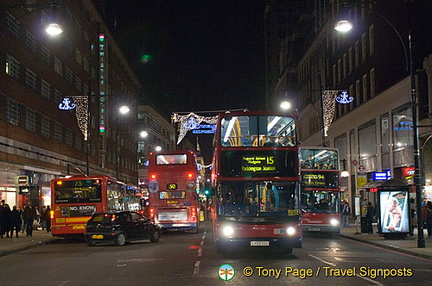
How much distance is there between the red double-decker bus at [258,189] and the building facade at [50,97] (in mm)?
8223

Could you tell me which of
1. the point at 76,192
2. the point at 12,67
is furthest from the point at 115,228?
the point at 12,67

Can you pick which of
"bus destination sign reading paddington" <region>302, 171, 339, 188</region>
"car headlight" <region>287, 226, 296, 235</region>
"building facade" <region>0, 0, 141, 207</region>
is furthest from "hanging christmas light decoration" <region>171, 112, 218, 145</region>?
"car headlight" <region>287, 226, 296, 235</region>

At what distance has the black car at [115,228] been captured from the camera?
24859 millimetres

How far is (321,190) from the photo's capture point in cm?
3084

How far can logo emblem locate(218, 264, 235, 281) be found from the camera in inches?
537

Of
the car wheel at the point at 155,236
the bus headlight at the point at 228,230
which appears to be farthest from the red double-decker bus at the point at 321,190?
the bus headlight at the point at 228,230

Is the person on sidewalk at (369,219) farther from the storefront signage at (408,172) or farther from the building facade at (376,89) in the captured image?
the storefront signage at (408,172)

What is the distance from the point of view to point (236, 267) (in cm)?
1588

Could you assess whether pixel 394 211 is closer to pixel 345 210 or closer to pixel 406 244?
pixel 406 244

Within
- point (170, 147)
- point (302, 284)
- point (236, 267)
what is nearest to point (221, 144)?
point (236, 267)

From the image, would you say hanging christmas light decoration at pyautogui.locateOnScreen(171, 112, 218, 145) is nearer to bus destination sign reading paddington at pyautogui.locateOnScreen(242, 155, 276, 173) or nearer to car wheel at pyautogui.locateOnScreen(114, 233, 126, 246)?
car wheel at pyautogui.locateOnScreen(114, 233, 126, 246)

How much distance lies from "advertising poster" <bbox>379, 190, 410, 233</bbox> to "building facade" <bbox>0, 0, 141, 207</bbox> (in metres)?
15.9

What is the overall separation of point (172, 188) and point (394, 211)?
37.3 ft

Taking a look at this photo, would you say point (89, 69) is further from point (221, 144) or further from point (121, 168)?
point (221, 144)
